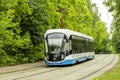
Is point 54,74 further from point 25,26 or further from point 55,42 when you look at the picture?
point 25,26

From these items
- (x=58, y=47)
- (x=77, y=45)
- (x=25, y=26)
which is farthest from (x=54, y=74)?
(x=25, y=26)

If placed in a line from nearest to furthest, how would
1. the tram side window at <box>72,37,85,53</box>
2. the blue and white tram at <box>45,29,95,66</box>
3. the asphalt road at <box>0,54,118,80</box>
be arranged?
the asphalt road at <box>0,54,118,80</box> → the blue and white tram at <box>45,29,95,66</box> → the tram side window at <box>72,37,85,53</box>

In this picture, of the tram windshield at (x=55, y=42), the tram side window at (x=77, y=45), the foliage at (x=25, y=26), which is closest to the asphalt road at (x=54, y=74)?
the tram windshield at (x=55, y=42)

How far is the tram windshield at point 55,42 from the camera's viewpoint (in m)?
31.1

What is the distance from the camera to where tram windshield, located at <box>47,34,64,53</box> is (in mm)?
31125

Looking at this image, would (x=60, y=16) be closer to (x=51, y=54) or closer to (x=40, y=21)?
(x=40, y=21)

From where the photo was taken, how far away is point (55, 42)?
102ft

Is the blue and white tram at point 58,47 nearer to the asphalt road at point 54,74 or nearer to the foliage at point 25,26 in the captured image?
the asphalt road at point 54,74

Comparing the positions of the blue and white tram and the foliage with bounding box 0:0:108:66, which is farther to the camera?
the blue and white tram

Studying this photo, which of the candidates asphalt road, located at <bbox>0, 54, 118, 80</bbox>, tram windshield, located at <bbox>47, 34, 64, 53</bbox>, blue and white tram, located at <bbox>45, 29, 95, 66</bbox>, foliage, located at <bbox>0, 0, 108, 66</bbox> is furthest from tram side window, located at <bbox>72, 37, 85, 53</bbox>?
asphalt road, located at <bbox>0, 54, 118, 80</bbox>

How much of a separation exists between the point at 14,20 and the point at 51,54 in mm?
6529

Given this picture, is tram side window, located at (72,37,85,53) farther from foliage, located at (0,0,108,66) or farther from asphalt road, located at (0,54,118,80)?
asphalt road, located at (0,54,118,80)

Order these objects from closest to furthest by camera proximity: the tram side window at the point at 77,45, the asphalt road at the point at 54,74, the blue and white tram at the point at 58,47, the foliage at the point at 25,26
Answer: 1. the asphalt road at the point at 54,74
2. the foliage at the point at 25,26
3. the blue and white tram at the point at 58,47
4. the tram side window at the point at 77,45

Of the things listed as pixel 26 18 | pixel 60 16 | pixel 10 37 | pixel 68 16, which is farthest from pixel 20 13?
pixel 68 16
